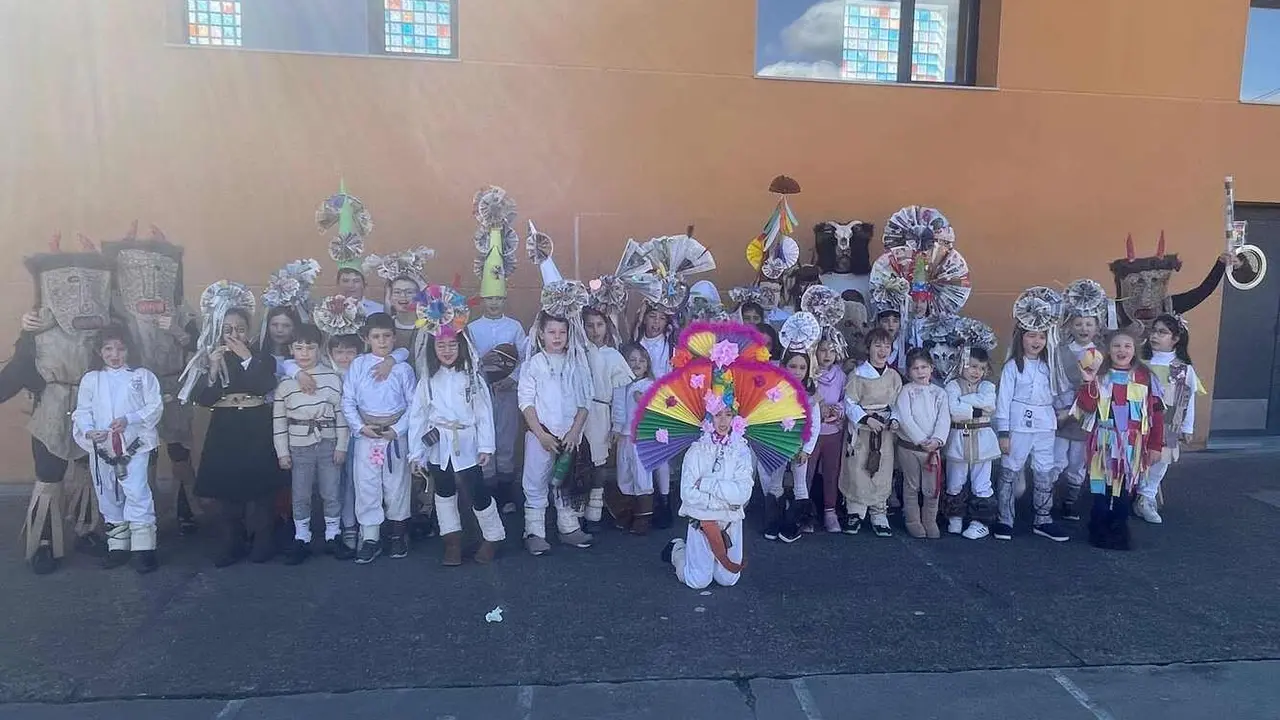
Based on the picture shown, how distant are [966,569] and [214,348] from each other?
16.5ft

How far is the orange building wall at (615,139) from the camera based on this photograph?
6.70 meters

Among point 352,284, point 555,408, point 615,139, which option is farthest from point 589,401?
point 615,139

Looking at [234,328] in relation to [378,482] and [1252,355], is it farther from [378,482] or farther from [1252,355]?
[1252,355]

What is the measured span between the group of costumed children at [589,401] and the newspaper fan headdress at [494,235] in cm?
2

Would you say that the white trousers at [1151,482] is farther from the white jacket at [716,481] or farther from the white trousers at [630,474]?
the white trousers at [630,474]

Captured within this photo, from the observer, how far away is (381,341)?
17.3ft

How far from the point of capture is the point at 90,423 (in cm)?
499

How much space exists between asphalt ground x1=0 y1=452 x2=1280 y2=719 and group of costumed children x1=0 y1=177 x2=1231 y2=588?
11.4 inches

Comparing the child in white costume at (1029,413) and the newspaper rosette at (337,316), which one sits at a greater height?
the newspaper rosette at (337,316)

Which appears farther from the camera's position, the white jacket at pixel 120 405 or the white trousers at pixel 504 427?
the white trousers at pixel 504 427

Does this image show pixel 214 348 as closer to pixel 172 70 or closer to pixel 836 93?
pixel 172 70

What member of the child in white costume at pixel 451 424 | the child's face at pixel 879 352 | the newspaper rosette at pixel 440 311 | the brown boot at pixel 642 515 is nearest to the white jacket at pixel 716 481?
the brown boot at pixel 642 515

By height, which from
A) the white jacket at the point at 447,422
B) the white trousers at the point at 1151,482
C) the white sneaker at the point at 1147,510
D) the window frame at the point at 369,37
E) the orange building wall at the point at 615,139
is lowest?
the white sneaker at the point at 1147,510

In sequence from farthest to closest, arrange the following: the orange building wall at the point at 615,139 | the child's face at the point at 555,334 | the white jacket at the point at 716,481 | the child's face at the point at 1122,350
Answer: the orange building wall at the point at 615,139 → the child's face at the point at 1122,350 → the child's face at the point at 555,334 → the white jacket at the point at 716,481
